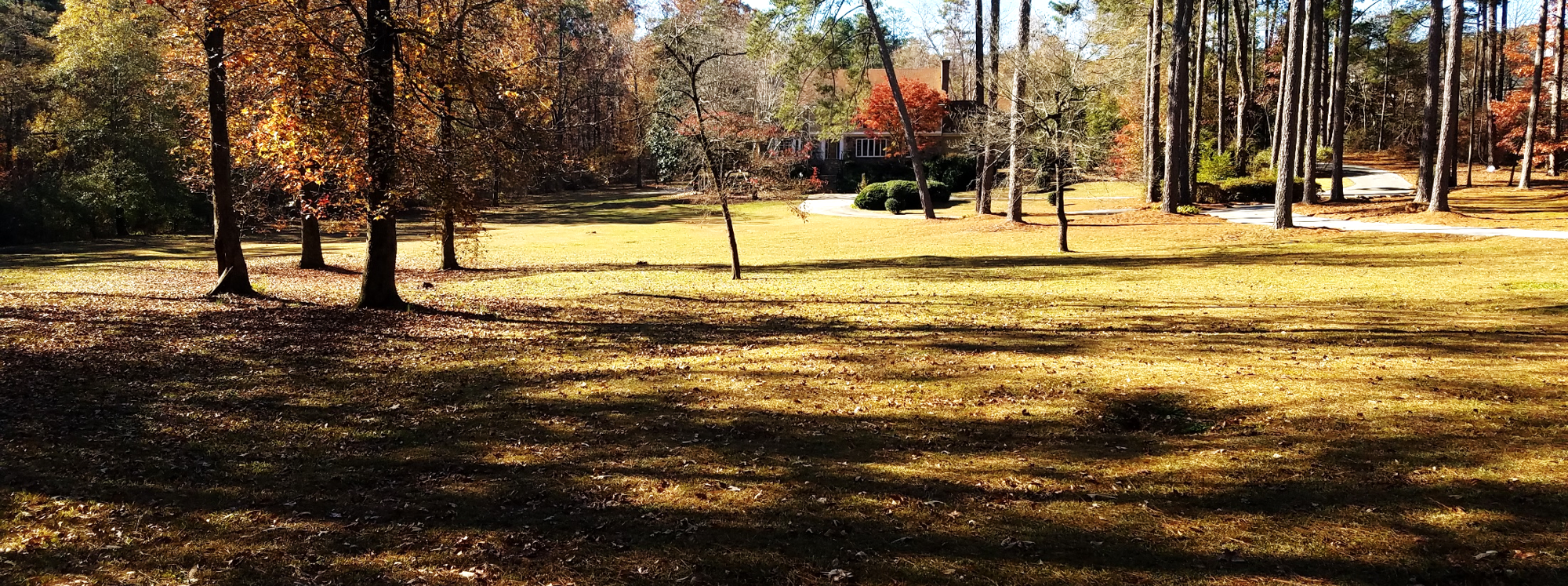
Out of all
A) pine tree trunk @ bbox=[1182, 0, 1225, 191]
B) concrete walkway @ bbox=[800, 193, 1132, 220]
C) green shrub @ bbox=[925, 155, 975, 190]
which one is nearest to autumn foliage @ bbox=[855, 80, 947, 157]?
green shrub @ bbox=[925, 155, 975, 190]

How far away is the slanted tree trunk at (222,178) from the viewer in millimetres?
12320

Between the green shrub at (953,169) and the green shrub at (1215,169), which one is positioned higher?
the green shrub at (953,169)

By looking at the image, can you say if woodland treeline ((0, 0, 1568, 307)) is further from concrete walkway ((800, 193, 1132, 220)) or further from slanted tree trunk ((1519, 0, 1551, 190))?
concrete walkway ((800, 193, 1132, 220))

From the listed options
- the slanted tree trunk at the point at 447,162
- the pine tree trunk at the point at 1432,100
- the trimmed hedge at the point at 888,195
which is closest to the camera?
the slanted tree trunk at the point at 447,162

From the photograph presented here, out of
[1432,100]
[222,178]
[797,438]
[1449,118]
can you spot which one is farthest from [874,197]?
[797,438]

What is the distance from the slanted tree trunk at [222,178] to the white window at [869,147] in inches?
2067

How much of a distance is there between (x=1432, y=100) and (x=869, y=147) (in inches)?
1635

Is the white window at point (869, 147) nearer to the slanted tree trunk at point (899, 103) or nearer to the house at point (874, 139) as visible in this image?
the house at point (874, 139)

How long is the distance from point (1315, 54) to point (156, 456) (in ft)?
93.2

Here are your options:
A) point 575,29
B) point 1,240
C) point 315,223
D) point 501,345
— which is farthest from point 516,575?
point 575,29

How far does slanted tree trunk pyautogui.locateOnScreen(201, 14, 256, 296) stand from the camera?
12.3 metres

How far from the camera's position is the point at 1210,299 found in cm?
1336

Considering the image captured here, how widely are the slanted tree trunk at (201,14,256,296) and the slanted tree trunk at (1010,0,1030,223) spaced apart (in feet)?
47.4

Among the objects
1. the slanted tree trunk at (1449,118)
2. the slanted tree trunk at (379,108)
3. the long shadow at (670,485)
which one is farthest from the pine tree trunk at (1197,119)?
the slanted tree trunk at (379,108)
